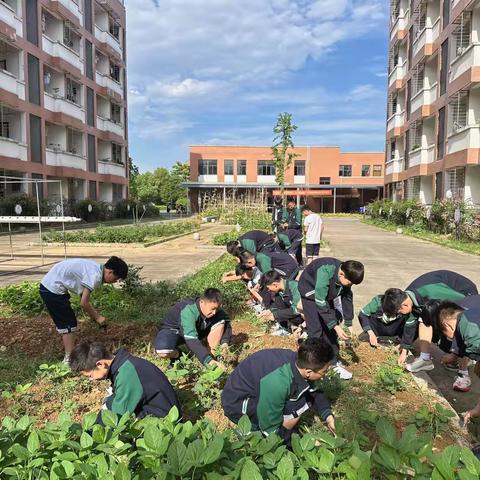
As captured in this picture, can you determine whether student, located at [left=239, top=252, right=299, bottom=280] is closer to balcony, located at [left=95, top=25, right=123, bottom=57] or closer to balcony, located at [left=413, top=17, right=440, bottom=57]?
balcony, located at [left=413, top=17, right=440, bottom=57]

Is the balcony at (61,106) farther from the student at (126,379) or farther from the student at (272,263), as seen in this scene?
the student at (126,379)

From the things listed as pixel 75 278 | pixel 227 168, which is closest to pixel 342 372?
pixel 75 278

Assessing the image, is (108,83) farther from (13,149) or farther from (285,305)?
(285,305)

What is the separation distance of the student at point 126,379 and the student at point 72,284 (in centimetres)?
172

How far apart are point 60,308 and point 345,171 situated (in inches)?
2213

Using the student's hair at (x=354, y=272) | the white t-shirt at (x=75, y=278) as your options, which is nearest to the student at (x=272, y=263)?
the student's hair at (x=354, y=272)

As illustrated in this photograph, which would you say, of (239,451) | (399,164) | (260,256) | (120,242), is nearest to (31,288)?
(260,256)

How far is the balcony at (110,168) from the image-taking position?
35719mm

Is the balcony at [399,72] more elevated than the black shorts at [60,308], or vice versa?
the balcony at [399,72]

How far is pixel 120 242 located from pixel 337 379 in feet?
43.9

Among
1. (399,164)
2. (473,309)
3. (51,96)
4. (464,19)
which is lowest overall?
(473,309)

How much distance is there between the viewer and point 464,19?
2069 cm

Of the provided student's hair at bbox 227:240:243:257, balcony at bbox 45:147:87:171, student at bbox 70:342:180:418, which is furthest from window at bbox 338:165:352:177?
student at bbox 70:342:180:418

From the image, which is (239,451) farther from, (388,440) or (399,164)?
(399,164)
